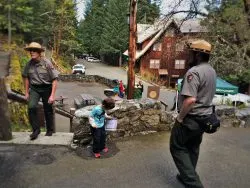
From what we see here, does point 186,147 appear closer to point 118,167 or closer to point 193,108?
point 193,108

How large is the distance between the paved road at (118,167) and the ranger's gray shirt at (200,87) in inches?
45.1

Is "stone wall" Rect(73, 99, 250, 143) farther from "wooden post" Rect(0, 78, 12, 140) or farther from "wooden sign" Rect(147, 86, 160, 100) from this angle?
"wooden sign" Rect(147, 86, 160, 100)

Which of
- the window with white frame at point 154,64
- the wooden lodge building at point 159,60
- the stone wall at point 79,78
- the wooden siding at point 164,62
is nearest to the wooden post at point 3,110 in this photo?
the stone wall at point 79,78

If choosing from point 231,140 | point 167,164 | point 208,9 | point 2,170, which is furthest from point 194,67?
point 208,9

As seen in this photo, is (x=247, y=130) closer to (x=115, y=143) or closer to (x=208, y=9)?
(x=115, y=143)

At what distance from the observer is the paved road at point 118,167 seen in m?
3.93

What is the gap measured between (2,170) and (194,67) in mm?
2928

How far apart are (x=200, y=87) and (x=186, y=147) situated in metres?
0.82

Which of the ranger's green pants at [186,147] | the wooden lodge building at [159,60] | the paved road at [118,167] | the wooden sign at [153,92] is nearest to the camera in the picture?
the ranger's green pants at [186,147]

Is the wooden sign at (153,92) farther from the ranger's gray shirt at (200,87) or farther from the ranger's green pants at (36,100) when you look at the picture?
the ranger's gray shirt at (200,87)

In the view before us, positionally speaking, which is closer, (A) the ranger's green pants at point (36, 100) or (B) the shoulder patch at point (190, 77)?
(B) the shoulder patch at point (190, 77)

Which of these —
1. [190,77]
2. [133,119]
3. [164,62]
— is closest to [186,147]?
[190,77]

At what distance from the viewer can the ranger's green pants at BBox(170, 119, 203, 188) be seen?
355 centimetres

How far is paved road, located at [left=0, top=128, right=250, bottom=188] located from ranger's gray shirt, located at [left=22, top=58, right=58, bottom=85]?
1109 mm
